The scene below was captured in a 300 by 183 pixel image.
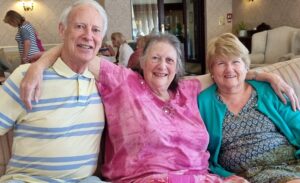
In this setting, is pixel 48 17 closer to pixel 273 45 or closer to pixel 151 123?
pixel 273 45

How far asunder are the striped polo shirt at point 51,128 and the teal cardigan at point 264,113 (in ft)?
1.97

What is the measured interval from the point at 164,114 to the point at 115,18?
5609 millimetres

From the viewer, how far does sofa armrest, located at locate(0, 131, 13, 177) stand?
1452 millimetres

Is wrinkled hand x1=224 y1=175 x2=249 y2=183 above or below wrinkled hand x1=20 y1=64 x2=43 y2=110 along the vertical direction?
below

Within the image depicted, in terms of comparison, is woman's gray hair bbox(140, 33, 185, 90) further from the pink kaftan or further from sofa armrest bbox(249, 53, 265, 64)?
sofa armrest bbox(249, 53, 265, 64)

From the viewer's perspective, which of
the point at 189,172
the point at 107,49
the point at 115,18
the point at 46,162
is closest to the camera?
the point at 46,162

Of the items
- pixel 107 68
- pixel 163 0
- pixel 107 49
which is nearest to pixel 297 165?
pixel 107 68

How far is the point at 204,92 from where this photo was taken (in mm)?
1691

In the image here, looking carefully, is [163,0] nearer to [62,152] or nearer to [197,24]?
[197,24]

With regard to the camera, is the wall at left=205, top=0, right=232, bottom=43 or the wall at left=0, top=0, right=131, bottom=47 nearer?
the wall at left=0, top=0, right=131, bottom=47

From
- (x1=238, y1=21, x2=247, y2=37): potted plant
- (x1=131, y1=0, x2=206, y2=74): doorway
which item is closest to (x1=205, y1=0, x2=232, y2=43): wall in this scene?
(x1=131, y1=0, x2=206, y2=74): doorway

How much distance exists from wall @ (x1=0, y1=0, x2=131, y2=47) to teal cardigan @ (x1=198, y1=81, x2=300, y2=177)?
5415mm

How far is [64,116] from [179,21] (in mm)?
6970

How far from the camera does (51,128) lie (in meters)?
1.30
